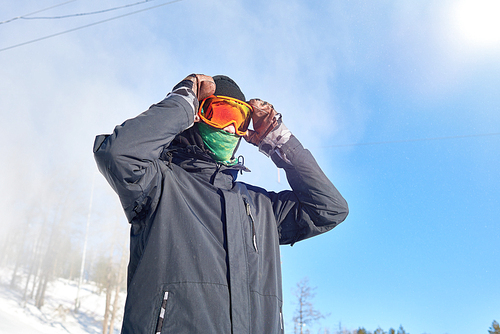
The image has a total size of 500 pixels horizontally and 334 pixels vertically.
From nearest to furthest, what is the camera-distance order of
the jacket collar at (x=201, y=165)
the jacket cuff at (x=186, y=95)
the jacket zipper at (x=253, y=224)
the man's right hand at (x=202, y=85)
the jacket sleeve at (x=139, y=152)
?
the jacket sleeve at (x=139, y=152) → the jacket zipper at (x=253, y=224) → the jacket cuff at (x=186, y=95) → the jacket collar at (x=201, y=165) → the man's right hand at (x=202, y=85)

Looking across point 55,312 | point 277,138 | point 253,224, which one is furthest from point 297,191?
point 55,312

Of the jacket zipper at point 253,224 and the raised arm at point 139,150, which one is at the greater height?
the raised arm at point 139,150

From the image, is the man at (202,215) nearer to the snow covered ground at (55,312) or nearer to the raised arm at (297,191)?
the raised arm at (297,191)

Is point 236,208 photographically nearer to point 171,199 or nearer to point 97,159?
point 171,199

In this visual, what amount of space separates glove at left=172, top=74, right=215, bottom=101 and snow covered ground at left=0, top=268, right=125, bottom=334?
23.6 meters

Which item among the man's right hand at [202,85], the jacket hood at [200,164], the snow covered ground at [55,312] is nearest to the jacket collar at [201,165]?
the jacket hood at [200,164]

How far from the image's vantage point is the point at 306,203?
2145 millimetres

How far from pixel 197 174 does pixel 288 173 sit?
2.20 feet

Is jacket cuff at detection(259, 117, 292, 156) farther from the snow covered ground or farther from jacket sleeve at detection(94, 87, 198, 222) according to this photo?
the snow covered ground

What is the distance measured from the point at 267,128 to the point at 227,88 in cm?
40

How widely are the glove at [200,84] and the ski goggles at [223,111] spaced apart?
66 mm

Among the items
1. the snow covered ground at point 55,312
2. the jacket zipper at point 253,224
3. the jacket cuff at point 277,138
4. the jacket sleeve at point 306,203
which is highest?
the jacket cuff at point 277,138

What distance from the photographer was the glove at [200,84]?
2.00 meters

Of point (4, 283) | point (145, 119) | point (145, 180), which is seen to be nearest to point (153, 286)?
point (145, 180)
